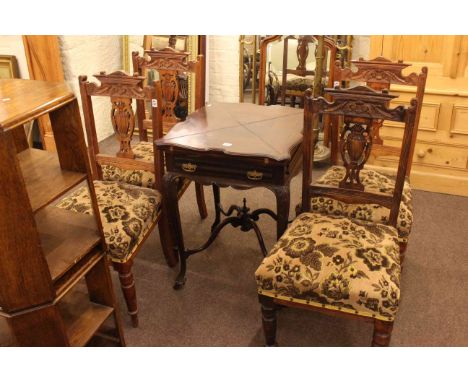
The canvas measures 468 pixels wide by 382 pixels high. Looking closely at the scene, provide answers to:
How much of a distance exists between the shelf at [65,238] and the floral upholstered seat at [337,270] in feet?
2.02

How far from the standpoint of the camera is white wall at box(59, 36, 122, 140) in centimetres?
366

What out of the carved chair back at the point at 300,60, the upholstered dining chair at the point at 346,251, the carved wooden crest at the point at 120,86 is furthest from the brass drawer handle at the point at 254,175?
the carved chair back at the point at 300,60

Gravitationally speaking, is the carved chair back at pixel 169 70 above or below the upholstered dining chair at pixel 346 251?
above

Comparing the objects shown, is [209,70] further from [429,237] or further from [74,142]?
[74,142]

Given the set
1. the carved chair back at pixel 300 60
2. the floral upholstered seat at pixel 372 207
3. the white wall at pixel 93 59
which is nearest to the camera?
the floral upholstered seat at pixel 372 207

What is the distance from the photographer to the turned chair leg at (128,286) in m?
2.01

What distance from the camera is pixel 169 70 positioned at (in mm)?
2633

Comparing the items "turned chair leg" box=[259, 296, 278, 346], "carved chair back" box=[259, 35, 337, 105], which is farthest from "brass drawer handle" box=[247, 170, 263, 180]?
"carved chair back" box=[259, 35, 337, 105]

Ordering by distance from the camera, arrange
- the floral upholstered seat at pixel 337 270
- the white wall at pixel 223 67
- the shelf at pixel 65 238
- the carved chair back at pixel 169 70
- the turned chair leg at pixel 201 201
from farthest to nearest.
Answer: the white wall at pixel 223 67 < the turned chair leg at pixel 201 201 < the carved chair back at pixel 169 70 < the floral upholstered seat at pixel 337 270 < the shelf at pixel 65 238

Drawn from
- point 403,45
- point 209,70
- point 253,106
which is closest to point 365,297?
point 253,106

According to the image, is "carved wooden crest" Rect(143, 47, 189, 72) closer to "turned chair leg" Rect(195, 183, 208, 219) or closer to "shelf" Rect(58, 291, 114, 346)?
"turned chair leg" Rect(195, 183, 208, 219)

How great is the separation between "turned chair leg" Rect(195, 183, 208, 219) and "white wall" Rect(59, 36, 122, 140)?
152 centimetres

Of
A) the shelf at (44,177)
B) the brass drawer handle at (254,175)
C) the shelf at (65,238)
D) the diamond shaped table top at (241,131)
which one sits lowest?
the shelf at (65,238)

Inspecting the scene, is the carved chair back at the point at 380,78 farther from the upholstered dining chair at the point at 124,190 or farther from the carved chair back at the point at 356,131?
the upholstered dining chair at the point at 124,190
